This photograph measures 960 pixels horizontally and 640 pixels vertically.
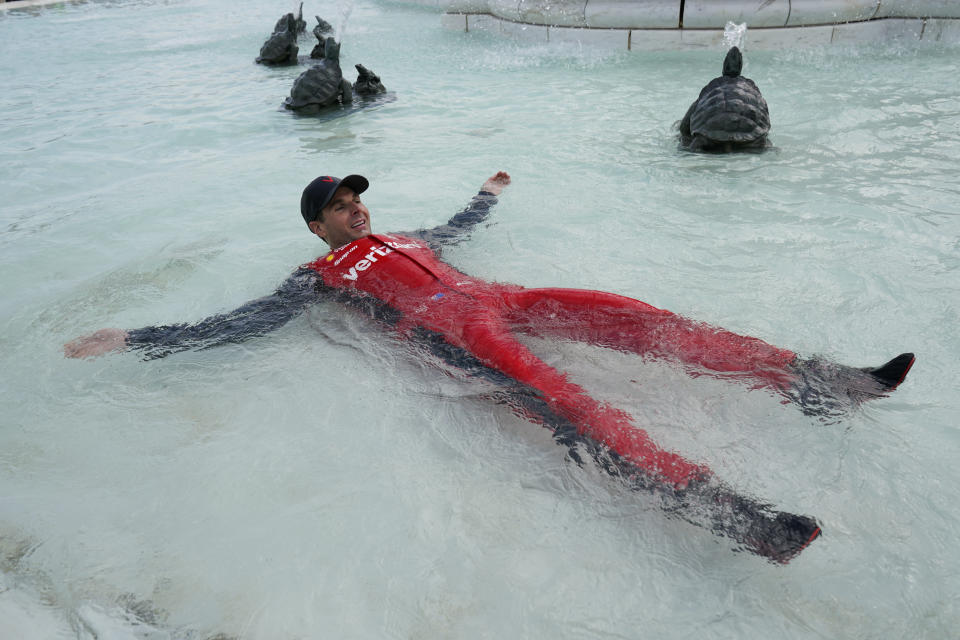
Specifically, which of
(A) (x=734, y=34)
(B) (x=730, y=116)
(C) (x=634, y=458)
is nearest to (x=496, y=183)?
(B) (x=730, y=116)

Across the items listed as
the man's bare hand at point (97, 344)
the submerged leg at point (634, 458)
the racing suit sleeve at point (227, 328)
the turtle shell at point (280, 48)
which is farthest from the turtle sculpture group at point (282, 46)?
the submerged leg at point (634, 458)

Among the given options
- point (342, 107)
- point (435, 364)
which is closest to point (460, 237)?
point (435, 364)

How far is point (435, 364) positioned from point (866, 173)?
429cm

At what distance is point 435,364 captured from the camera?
333 cm

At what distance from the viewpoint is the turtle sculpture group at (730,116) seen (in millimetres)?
5992

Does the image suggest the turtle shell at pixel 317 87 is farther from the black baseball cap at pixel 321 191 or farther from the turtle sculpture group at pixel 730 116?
the black baseball cap at pixel 321 191

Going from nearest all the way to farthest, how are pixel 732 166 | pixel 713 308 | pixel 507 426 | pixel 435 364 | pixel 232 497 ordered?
1. pixel 232 497
2. pixel 507 426
3. pixel 435 364
4. pixel 713 308
5. pixel 732 166

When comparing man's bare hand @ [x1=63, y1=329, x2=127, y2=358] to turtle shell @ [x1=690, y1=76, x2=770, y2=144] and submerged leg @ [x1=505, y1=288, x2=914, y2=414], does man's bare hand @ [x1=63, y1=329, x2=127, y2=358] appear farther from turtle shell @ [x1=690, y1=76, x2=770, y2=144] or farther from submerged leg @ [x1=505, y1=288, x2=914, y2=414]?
turtle shell @ [x1=690, y1=76, x2=770, y2=144]

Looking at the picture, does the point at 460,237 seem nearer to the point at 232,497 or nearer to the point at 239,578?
the point at 232,497

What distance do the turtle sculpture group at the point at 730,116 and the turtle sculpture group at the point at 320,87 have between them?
4.68m

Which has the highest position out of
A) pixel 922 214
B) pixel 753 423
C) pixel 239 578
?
pixel 922 214

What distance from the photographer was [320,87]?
8445 millimetres

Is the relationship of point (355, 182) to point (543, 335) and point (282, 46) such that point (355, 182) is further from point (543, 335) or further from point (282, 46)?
point (282, 46)

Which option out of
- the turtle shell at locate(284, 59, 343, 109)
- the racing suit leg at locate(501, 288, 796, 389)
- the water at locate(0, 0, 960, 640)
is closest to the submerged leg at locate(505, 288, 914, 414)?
the racing suit leg at locate(501, 288, 796, 389)
